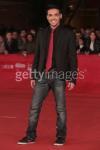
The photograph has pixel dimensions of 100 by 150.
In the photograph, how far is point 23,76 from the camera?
14.0 metres

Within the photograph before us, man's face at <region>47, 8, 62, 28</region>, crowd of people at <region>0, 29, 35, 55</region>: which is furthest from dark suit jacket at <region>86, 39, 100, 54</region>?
man's face at <region>47, 8, 62, 28</region>

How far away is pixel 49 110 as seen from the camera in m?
11.3

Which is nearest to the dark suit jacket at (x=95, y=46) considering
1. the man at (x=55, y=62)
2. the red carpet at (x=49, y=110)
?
the red carpet at (x=49, y=110)

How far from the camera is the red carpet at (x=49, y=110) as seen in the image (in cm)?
Answer: 812

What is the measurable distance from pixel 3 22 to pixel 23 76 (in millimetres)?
11723

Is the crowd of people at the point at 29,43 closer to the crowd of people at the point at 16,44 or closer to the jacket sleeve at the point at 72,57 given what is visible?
the crowd of people at the point at 16,44

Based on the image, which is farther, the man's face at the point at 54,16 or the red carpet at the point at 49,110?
the red carpet at the point at 49,110

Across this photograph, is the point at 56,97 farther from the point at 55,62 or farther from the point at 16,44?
the point at 16,44

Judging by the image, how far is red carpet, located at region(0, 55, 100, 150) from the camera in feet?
26.6

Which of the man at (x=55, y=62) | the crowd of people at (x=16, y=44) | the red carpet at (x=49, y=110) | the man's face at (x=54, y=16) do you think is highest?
the man's face at (x=54, y=16)

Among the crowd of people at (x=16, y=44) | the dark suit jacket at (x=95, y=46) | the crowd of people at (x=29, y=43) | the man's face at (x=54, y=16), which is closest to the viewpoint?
the man's face at (x=54, y=16)

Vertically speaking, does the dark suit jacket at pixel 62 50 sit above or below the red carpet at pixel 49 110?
above

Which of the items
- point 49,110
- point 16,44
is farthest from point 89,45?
point 49,110

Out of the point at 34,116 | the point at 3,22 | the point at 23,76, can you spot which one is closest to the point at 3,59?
the point at 23,76
